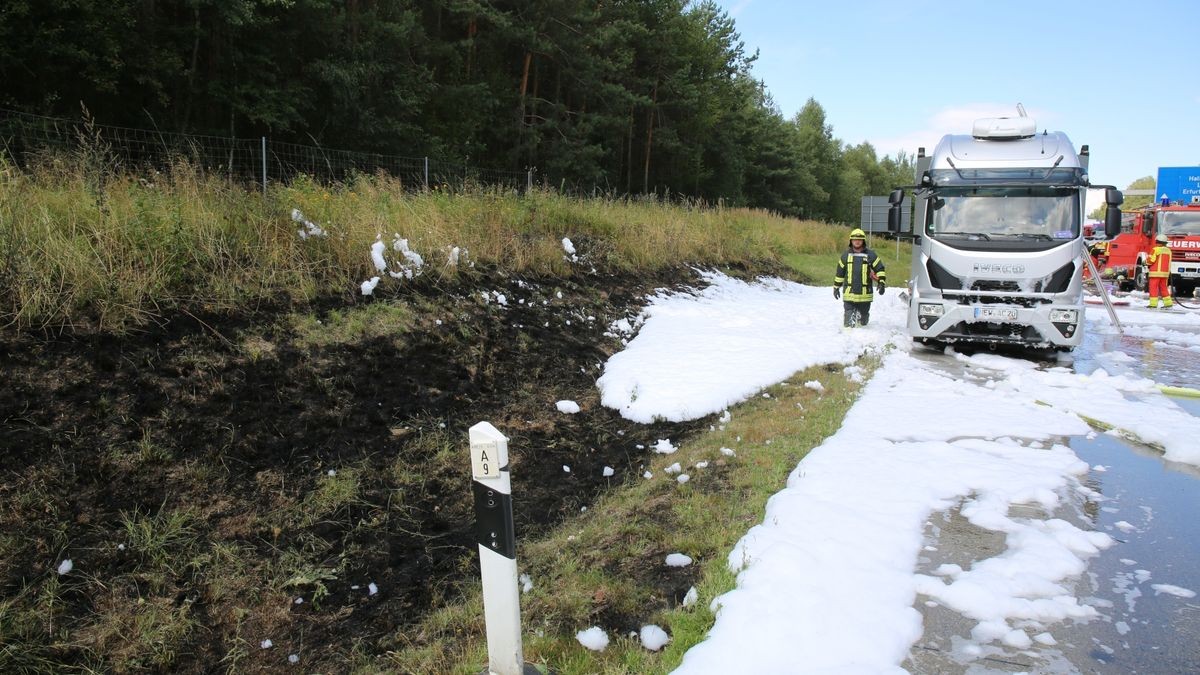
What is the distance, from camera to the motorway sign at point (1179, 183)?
92.5 ft

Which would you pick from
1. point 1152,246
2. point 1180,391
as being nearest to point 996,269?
point 1180,391

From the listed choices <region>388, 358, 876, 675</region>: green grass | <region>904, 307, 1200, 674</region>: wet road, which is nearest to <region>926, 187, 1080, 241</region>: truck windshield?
<region>904, 307, 1200, 674</region>: wet road

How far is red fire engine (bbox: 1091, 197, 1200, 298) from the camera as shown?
21266mm

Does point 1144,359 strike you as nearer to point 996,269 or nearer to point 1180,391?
point 1180,391

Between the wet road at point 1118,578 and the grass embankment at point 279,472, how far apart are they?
1.10 meters

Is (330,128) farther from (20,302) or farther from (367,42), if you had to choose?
(20,302)

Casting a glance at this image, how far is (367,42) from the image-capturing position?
23.6 m

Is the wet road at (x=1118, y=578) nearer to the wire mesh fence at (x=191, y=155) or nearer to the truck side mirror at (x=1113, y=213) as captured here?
the truck side mirror at (x=1113, y=213)

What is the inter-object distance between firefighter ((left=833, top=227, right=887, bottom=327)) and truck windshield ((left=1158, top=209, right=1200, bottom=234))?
16893 millimetres

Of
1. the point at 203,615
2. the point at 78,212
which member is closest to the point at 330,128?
the point at 78,212

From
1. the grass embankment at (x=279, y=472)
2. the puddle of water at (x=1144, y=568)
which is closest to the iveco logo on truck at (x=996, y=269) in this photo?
the grass embankment at (x=279, y=472)

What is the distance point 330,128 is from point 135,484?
71.3 feet

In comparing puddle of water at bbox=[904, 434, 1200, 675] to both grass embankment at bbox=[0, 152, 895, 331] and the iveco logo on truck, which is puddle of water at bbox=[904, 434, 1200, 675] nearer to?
the iveco logo on truck

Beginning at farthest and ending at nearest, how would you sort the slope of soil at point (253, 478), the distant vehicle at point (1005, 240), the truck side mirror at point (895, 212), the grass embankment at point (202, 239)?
the truck side mirror at point (895, 212)
the distant vehicle at point (1005, 240)
the grass embankment at point (202, 239)
the slope of soil at point (253, 478)
